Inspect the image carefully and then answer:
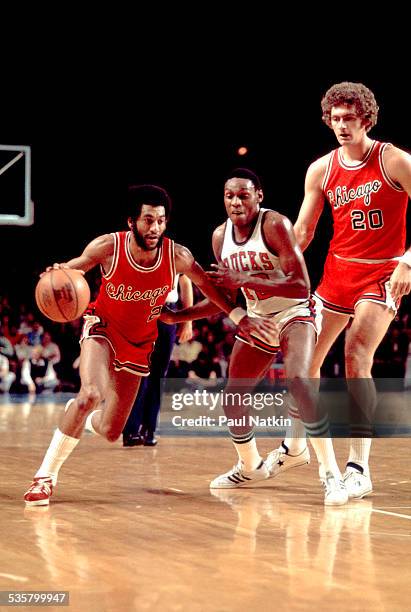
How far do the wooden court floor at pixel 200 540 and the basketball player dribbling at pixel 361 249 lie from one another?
2.11 feet

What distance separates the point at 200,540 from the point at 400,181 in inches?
96.3

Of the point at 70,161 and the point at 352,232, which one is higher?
the point at 70,161

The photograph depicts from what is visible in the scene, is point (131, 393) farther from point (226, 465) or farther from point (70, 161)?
point (70, 161)

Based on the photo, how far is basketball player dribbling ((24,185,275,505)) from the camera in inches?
198

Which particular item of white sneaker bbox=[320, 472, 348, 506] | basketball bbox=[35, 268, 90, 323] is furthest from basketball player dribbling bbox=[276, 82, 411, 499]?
basketball bbox=[35, 268, 90, 323]

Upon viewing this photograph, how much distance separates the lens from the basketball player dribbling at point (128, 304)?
5.04 metres

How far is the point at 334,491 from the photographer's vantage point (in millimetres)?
5004

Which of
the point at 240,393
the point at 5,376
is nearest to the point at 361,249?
the point at 240,393

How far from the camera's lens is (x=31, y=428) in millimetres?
9000

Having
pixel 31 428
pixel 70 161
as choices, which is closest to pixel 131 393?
pixel 31 428

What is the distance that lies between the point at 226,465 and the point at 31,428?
2961mm

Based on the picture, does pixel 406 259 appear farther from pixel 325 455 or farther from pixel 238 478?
pixel 238 478

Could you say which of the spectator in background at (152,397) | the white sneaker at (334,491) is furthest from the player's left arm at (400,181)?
the spectator in background at (152,397)

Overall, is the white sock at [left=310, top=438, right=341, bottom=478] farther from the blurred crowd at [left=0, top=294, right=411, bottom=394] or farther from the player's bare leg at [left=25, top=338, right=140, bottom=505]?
the blurred crowd at [left=0, top=294, right=411, bottom=394]
